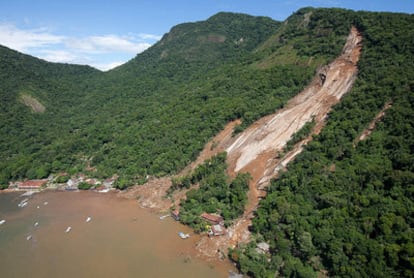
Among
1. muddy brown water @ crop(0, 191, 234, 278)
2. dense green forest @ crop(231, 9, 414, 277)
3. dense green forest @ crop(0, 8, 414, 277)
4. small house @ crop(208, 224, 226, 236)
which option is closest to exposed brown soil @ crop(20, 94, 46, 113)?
dense green forest @ crop(0, 8, 414, 277)

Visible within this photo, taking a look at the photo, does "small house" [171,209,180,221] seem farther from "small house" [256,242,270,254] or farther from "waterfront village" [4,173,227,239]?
"waterfront village" [4,173,227,239]

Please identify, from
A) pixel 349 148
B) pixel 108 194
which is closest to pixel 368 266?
pixel 349 148

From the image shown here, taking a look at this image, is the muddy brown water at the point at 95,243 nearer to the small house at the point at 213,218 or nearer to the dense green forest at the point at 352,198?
the small house at the point at 213,218

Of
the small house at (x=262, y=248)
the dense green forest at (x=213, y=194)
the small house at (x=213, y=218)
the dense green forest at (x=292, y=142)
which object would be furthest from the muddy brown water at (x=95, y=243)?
the dense green forest at (x=292, y=142)

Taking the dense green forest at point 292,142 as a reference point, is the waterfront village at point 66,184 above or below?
below

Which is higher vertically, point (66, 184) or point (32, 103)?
point (32, 103)

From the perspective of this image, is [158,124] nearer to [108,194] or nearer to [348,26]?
[108,194]

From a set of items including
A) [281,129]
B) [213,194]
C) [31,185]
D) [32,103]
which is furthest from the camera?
[32,103]

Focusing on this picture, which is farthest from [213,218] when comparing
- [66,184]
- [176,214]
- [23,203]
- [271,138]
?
[23,203]

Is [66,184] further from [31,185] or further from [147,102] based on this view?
[147,102]
